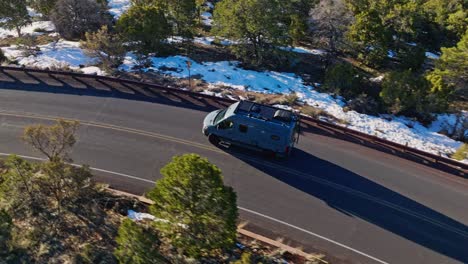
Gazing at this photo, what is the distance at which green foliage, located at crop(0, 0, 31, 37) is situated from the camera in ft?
102

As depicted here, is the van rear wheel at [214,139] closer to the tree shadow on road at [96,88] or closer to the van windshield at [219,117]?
the van windshield at [219,117]

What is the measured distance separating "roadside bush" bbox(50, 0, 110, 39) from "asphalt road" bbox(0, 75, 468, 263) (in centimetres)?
1216

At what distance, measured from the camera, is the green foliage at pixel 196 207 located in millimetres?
12102

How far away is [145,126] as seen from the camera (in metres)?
20.8

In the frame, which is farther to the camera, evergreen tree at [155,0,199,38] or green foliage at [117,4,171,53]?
evergreen tree at [155,0,199,38]

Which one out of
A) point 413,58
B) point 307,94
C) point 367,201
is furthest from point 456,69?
point 367,201

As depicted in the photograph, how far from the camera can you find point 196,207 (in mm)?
12266

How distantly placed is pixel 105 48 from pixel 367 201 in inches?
818

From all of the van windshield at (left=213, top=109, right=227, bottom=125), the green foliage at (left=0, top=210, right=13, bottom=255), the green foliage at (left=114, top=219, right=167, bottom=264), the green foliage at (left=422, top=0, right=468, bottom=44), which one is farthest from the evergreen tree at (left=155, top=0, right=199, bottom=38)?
the green foliage at (left=422, top=0, right=468, bottom=44)

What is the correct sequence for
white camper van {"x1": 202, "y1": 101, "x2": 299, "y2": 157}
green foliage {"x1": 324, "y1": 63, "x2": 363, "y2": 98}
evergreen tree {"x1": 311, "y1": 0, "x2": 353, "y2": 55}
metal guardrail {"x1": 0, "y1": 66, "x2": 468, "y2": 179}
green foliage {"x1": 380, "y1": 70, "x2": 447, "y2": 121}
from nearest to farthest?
white camper van {"x1": 202, "y1": 101, "x2": 299, "y2": 157} < metal guardrail {"x1": 0, "y1": 66, "x2": 468, "y2": 179} < green foliage {"x1": 380, "y1": 70, "x2": 447, "y2": 121} < green foliage {"x1": 324, "y1": 63, "x2": 363, "y2": 98} < evergreen tree {"x1": 311, "y1": 0, "x2": 353, "y2": 55}

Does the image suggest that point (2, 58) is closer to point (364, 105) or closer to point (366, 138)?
point (366, 138)

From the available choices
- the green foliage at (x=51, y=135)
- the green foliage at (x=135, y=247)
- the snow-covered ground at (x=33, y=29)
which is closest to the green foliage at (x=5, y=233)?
the green foliage at (x=51, y=135)

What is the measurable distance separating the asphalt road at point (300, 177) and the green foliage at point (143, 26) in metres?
7.30

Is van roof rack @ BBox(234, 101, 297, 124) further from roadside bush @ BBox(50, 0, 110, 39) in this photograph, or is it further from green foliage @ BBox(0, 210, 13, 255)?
roadside bush @ BBox(50, 0, 110, 39)
